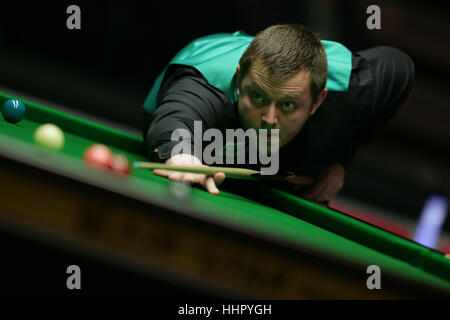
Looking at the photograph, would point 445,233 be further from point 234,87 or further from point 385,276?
point 385,276

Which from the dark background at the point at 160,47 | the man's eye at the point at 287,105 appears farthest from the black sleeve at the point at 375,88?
the dark background at the point at 160,47

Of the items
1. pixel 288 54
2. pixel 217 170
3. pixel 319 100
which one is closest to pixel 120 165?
pixel 217 170

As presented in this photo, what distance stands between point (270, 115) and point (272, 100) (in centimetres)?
6

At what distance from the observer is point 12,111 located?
2281mm

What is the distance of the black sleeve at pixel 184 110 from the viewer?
217cm

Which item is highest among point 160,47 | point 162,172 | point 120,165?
point 160,47

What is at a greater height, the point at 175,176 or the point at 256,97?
the point at 256,97

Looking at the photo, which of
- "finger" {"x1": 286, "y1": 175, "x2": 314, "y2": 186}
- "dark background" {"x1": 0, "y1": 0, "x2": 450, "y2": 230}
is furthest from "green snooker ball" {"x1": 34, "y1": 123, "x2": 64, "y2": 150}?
"dark background" {"x1": 0, "y1": 0, "x2": 450, "y2": 230}

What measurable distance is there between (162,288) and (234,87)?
1.07 metres

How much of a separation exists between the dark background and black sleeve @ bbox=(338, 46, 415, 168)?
269 centimetres

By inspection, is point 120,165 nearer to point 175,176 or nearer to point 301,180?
point 175,176

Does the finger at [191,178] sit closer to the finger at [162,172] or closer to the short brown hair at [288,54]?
the finger at [162,172]

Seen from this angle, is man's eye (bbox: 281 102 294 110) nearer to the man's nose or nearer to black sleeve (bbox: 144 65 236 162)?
the man's nose

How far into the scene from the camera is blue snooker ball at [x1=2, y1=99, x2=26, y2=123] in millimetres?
2281
